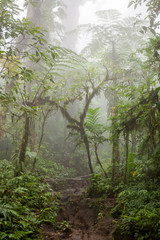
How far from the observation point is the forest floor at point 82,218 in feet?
10.8

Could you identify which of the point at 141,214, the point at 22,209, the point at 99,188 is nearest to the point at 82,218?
the point at 99,188

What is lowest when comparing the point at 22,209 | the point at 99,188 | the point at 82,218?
the point at 82,218

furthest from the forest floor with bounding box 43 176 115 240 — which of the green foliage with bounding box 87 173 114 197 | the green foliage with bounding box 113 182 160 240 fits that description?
the green foliage with bounding box 113 182 160 240

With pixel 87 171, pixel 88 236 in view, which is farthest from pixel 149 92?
pixel 87 171

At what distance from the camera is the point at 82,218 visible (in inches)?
168

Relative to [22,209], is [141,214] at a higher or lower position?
lower

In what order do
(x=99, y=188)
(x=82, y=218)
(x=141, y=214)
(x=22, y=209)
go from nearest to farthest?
(x=141, y=214) < (x=22, y=209) < (x=82, y=218) < (x=99, y=188)

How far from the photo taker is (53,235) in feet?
10.5

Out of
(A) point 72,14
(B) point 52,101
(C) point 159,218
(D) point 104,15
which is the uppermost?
(A) point 72,14

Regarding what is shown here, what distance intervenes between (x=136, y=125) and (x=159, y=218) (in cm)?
281

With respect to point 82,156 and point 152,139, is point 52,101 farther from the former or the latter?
point 82,156

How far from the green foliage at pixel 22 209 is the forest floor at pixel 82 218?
0.84 ft

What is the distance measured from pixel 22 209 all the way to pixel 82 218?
1.62 m

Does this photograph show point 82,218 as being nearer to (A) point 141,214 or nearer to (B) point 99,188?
(B) point 99,188
